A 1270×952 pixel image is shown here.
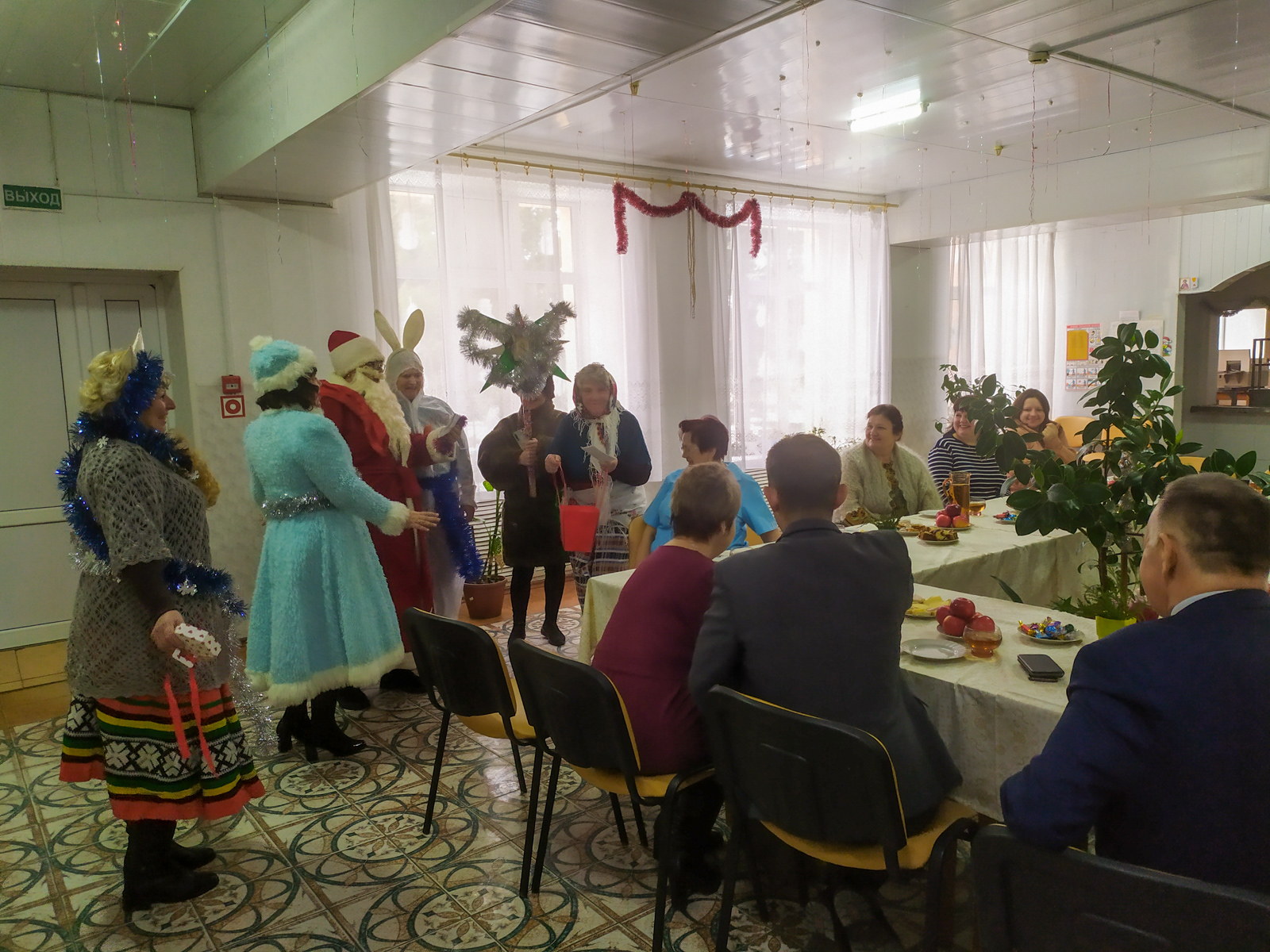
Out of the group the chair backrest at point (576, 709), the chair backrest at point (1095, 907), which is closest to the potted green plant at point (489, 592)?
the chair backrest at point (576, 709)

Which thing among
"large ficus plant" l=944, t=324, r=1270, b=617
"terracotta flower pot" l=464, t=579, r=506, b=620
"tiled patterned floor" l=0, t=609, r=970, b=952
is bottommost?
"tiled patterned floor" l=0, t=609, r=970, b=952

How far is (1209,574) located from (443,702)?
2001 mm

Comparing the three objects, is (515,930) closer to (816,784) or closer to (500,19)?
(816,784)

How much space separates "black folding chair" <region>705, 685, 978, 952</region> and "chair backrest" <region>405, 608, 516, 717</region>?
0.69m

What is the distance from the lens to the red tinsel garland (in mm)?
6145

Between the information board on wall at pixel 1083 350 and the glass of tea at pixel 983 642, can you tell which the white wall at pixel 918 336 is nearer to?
the information board on wall at pixel 1083 350

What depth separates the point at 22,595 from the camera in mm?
4562

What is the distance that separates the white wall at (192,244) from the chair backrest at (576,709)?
3264mm

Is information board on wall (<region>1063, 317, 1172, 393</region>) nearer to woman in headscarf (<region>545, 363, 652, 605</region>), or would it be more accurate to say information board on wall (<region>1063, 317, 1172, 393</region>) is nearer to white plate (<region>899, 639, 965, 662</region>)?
woman in headscarf (<region>545, 363, 652, 605</region>)

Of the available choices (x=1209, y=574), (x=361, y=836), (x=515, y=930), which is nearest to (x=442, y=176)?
(x=361, y=836)

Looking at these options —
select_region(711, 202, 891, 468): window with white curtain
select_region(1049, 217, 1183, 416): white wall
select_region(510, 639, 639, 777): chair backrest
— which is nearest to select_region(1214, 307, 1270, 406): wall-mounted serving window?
select_region(1049, 217, 1183, 416): white wall

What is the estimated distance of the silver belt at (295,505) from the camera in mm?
3045

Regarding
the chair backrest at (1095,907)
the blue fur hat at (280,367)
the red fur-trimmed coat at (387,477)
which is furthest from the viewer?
the red fur-trimmed coat at (387,477)

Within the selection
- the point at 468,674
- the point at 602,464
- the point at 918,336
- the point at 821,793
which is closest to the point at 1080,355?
the point at 918,336
